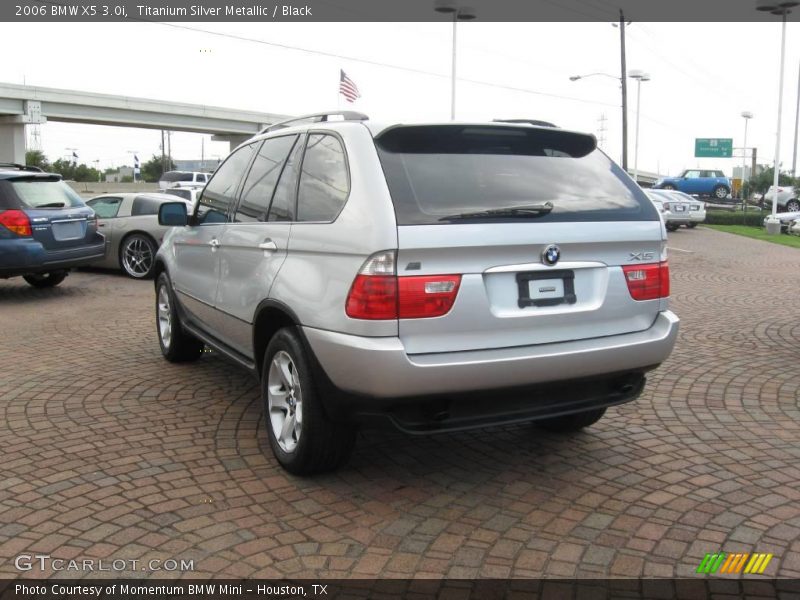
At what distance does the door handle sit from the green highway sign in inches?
2533

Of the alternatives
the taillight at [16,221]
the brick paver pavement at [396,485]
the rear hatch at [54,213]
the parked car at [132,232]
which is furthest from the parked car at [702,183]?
the brick paver pavement at [396,485]

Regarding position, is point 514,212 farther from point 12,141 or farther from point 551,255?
point 12,141

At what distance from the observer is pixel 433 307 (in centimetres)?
357

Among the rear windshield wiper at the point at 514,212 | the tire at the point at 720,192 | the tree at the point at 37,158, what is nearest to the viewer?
the rear windshield wiper at the point at 514,212

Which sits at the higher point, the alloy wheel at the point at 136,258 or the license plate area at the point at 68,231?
the license plate area at the point at 68,231

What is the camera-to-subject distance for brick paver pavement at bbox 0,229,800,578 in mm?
3336

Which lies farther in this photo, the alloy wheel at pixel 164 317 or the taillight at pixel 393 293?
the alloy wheel at pixel 164 317

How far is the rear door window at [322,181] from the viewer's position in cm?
394

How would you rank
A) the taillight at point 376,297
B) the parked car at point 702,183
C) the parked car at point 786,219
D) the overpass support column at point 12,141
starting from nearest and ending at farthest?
1. the taillight at point 376,297
2. the parked car at point 786,219
3. the parked car at point 702,183
4. the overpass support column at point 12,141

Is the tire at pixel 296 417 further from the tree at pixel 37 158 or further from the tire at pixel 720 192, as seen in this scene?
the tree at pixel 37 158

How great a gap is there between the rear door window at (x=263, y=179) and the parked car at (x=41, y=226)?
6.31 metres

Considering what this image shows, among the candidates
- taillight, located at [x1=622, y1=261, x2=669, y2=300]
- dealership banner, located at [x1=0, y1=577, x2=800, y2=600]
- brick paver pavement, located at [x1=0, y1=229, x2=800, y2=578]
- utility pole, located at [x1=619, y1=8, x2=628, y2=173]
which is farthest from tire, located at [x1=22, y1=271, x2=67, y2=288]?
utility pole, located at [x1=619, y1=8, x2=628, y2=173]

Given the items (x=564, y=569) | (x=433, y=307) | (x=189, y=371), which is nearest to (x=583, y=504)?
(x=564, y=569)

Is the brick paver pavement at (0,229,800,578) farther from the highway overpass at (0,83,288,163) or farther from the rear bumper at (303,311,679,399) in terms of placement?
the highway overpass at (0,83,288,163)
